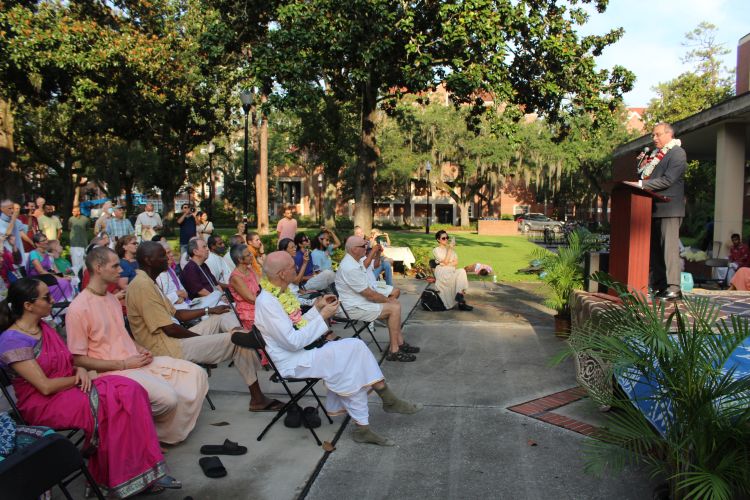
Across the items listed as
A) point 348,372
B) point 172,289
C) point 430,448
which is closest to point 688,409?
point 430,448

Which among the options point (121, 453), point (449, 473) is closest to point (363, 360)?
point (449, 473)

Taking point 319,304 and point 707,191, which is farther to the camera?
point 707,191

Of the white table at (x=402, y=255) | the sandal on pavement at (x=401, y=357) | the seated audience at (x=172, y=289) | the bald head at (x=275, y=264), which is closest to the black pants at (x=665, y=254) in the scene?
the sandal on pavement at (x=401, y=357)

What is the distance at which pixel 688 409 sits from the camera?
110 inches

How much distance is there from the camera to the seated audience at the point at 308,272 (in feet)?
27.6

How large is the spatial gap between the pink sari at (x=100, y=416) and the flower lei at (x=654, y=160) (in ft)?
15.9

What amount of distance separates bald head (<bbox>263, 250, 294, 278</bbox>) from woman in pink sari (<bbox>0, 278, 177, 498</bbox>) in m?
1.38

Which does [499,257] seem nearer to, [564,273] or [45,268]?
[564,273]

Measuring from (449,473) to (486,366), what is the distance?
2.78 m

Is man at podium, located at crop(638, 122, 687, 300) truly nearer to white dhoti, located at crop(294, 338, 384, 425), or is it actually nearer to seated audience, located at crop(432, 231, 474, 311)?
white dhoti, located at crop(294, 338, 384, 425)

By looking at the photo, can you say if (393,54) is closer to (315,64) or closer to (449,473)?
(315,64)

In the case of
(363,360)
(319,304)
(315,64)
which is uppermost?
(315,64)

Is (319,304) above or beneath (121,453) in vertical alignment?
above

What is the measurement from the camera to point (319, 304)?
473cm
